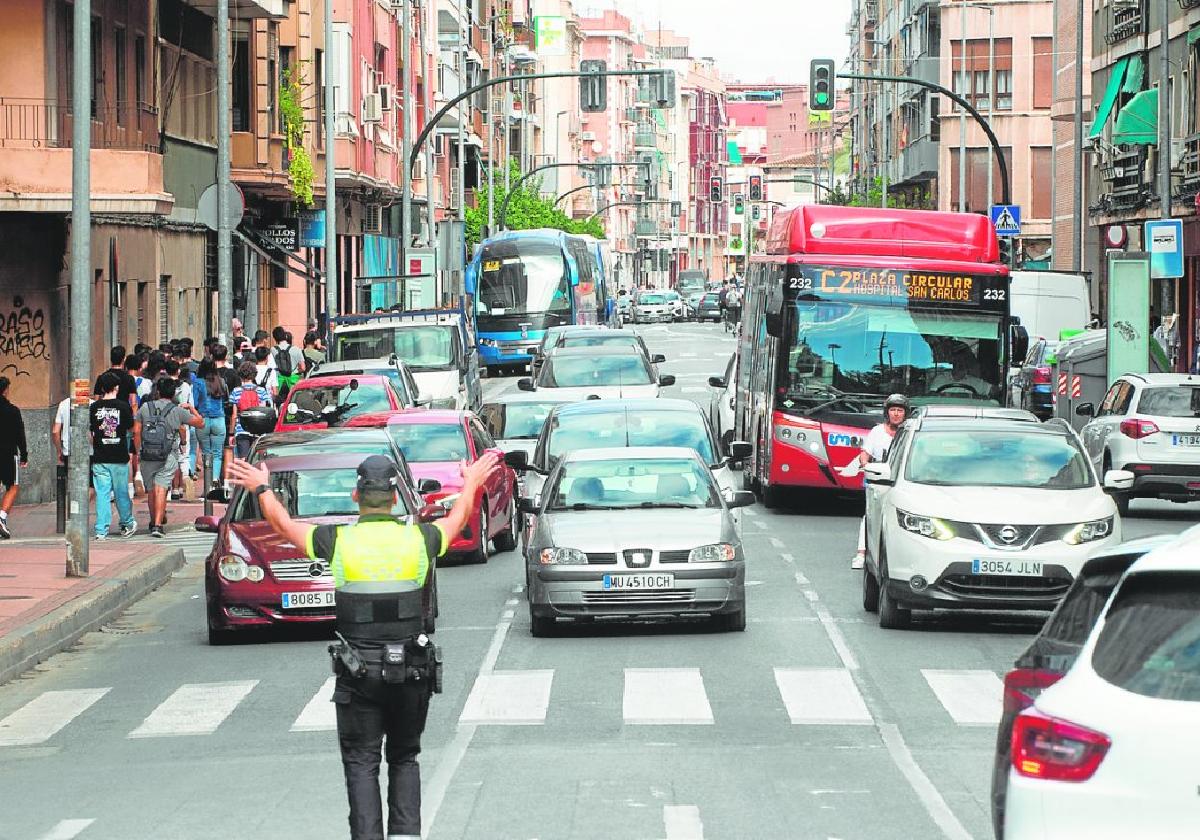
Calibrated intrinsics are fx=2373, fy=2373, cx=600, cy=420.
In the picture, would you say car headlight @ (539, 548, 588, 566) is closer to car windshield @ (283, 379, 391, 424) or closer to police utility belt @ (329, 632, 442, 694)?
police utility belt @ (329, 632, 442, 694)

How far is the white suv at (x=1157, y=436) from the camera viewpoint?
2772 cm

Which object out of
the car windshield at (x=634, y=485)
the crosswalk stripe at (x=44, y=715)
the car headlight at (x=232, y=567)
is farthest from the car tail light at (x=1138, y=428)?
the crosswalk stripe at (x=44, y=715)

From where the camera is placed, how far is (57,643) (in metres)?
17.9

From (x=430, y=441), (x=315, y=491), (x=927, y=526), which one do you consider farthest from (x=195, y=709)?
(x=430, y=441)

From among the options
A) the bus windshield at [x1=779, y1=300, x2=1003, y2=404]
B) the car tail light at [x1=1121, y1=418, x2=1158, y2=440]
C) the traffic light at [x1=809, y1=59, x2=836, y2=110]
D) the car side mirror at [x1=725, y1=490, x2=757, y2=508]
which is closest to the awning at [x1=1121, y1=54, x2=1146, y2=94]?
the traffic light at [x1=809, y1=59, x2=836, y2=110]

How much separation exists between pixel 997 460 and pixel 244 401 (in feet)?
47.2

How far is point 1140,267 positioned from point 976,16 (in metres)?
52.6

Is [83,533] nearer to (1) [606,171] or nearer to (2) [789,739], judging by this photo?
(2) [789,739]

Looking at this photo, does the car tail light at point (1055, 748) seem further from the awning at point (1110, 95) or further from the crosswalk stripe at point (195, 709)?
the awning at point (1110, 95)

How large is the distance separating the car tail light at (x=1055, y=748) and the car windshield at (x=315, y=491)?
493 inches

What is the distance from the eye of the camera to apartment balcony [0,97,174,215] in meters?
29.8

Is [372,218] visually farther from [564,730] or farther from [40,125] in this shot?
[564,730]

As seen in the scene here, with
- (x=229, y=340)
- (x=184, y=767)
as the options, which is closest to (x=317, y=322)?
(x=229, y=340)

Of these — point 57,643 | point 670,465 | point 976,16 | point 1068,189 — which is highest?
point 976,16
